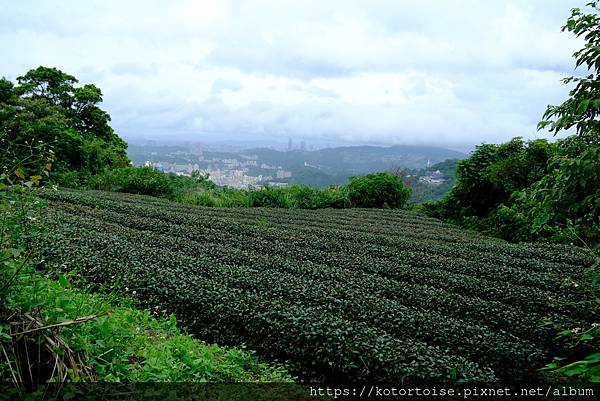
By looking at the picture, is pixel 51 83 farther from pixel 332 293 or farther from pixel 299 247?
pixel 332 293

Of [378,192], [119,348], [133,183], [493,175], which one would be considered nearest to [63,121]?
[133,183]

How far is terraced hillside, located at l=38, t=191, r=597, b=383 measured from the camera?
4359mm

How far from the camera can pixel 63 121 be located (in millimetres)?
21047

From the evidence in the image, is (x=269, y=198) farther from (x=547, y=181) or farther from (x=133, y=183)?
(x=547, y=181)

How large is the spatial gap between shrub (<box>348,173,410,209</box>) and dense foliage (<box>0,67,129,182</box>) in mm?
12464

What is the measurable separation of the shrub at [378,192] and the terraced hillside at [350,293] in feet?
40.3

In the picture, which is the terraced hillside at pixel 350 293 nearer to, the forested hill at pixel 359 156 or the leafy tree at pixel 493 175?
the leafy tree at pixel 493 175

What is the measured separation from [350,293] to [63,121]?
19728mm

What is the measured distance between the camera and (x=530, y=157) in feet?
47.2

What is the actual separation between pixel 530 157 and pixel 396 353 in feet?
40.7

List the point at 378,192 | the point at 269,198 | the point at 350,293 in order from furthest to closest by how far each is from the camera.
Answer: the point at 378,192
the point at 269,198
the point at 350,293

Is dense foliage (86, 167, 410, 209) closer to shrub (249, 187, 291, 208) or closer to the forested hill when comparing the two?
shrub (249, 187, 291, 208)

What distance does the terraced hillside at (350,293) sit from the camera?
14.3 feet

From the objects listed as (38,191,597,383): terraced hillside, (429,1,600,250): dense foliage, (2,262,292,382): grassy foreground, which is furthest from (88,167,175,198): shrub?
(2,262,292,382): grassy foreground
